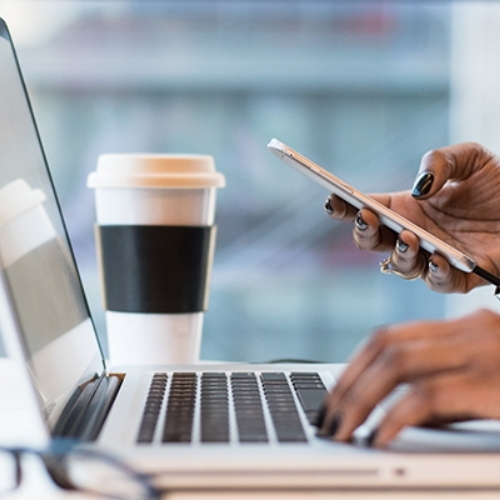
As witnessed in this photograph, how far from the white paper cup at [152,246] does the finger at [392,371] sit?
388 millimetres

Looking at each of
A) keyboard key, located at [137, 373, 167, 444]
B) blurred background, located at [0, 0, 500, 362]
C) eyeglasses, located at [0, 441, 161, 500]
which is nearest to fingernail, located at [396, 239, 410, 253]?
keyboard key, located at [137, 373, 167, 444]

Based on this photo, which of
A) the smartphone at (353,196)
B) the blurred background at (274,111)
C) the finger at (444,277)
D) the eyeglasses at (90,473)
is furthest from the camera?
the blurred background at (274,111)

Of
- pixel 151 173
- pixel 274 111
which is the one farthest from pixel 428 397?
pixel 274 111

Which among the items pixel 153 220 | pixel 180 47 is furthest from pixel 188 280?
pixel 180 47

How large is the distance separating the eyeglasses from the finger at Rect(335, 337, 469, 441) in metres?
0.12

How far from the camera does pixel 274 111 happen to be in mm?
3395

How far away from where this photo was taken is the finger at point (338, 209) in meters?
0.77

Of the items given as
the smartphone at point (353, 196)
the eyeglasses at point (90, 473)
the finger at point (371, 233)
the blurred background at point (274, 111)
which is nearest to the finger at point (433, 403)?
the eyeglasses at point (90, 473)

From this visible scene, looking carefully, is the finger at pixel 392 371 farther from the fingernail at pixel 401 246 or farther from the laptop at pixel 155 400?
the fingernail at pixel 401 246

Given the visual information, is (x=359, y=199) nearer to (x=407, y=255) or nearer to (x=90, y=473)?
(x=407, y=255)

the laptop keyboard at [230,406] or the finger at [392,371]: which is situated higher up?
the finger at [392,371]

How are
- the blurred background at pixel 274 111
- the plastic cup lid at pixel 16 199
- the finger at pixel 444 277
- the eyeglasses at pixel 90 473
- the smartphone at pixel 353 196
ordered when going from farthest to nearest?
the blurred background at pixel 274 111 < the finger at pixel 444 277 < the smartphone at pixel 353 196 < the plastic cup lid at pixel 16 199 < the eyeglasses at pixel 90 473

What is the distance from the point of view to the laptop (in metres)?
0.37

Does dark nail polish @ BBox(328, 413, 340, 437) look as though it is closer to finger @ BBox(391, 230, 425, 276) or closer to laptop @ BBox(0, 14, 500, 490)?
laptop @ BBox(0, 14, 500, 490)
